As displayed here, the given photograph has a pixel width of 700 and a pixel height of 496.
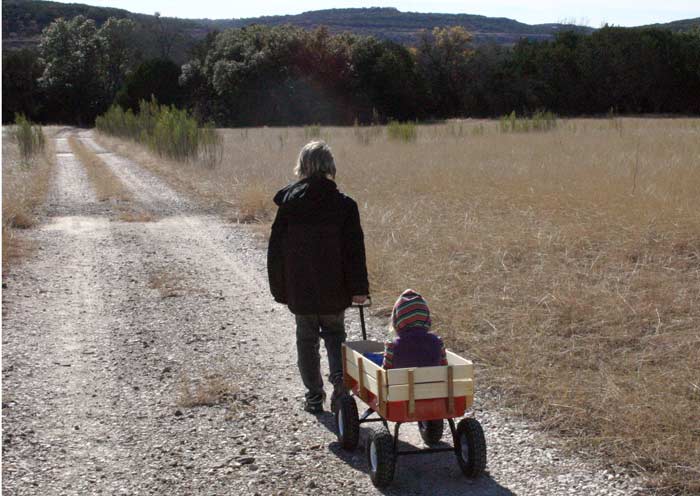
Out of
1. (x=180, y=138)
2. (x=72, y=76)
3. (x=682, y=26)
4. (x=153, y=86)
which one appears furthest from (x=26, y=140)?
(x=682, y=26)

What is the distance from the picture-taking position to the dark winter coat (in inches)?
172

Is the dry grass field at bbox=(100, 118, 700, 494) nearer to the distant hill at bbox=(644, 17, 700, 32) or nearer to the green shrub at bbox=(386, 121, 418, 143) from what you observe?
the green shrub at bbox=(386, 121, 418, 143)

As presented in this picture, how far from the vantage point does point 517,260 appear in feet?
25.0

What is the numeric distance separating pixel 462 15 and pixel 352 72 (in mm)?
113719

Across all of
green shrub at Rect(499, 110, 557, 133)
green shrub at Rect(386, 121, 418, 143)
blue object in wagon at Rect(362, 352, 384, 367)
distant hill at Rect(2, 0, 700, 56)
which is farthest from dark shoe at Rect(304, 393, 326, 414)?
distant hill at Rect(2, 0, 700, 56)

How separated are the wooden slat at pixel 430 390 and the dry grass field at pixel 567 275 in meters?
0.70

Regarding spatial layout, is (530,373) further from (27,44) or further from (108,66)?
(27,44)

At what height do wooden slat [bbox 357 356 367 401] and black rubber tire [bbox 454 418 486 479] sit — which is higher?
wooden slat [bbox 357 356 367 401]

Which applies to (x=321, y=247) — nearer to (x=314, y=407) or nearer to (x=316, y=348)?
(x=316, y=348)

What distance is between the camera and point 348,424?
401 centimetres

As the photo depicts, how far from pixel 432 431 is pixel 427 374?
22.5 inches

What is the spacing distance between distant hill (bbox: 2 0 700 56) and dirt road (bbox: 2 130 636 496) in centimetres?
8243

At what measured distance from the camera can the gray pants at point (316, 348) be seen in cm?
457

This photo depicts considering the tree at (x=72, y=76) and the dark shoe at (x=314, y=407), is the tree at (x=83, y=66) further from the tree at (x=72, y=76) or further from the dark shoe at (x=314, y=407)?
the dark shoe at (x=314, y=407)
